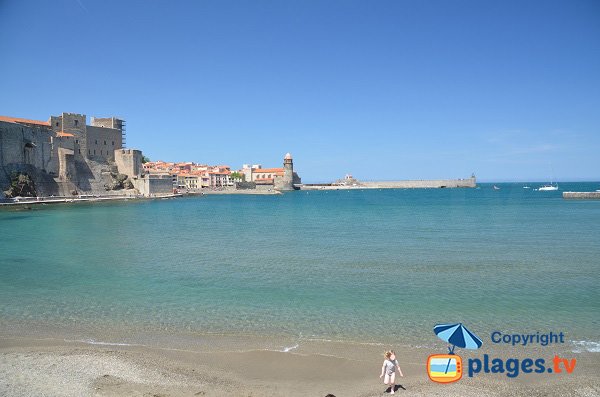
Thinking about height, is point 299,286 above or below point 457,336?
below

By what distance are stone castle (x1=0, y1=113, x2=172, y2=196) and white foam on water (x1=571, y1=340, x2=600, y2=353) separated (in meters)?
42.8

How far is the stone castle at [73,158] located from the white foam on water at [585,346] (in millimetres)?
42802

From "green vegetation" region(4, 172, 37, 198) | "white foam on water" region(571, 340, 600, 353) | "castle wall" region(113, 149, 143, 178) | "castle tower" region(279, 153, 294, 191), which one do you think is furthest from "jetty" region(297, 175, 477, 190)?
"white foam on water" region(571, 340, 600, 353)

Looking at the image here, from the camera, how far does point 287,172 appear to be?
90.9 meters

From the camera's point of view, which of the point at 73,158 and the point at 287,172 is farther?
the point at 287,172

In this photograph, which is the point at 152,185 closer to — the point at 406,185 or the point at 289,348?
the point at 289,348

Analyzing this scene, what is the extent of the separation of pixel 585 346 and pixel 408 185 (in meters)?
114

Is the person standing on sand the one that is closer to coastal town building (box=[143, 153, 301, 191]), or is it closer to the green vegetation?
the green vegetation

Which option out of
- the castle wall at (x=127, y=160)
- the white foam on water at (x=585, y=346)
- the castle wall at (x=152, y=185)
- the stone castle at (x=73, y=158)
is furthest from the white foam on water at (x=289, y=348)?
the castle wall at (x=152, y=185)

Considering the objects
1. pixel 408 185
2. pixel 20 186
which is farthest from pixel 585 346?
pixel 408 185

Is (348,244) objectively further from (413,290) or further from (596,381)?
(596,381)

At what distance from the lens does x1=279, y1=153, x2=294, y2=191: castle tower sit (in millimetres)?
89062

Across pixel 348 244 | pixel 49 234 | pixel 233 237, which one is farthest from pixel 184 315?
pixel 49 234

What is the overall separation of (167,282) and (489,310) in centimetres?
729
